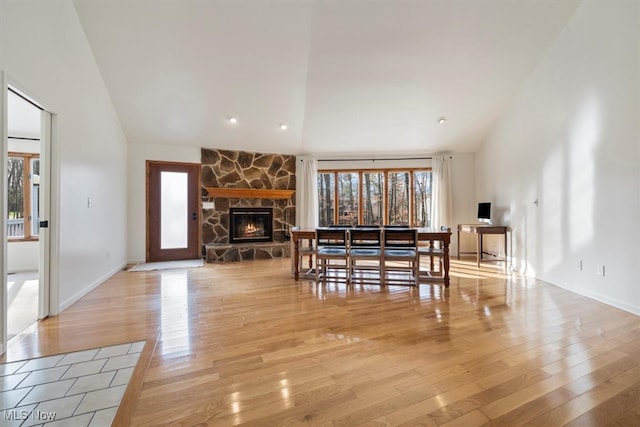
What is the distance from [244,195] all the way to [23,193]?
371cm

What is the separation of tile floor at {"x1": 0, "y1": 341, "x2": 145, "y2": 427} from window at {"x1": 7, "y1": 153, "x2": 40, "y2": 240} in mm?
4345

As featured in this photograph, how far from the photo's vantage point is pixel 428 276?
4.17 meters

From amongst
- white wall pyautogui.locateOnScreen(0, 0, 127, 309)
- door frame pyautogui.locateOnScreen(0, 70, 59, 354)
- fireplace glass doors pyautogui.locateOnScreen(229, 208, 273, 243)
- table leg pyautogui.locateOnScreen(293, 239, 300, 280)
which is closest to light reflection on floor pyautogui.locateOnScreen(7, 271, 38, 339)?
door frame pyautogui.locateOnScreen(0, 70, 59, 354)

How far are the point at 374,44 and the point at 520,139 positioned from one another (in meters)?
2.87

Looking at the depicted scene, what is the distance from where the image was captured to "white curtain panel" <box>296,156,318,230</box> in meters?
6.48

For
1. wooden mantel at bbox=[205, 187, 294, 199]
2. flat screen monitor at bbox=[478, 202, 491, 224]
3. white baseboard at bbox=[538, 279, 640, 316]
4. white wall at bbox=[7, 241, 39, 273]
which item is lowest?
white baseboard at bbox=[538, 279, 640, 316]

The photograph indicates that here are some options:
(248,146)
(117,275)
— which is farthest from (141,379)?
(248,146)

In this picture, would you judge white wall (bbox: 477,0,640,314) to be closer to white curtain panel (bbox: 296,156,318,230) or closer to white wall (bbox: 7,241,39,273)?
white curtain panel (bbox: 296,156,318,230)

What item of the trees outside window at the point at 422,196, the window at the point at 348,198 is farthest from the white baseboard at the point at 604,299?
the window at the point at 348,198

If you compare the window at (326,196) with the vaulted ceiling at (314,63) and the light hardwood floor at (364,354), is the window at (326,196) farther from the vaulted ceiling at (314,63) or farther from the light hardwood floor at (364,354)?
the light hardwood floor at (364,354)

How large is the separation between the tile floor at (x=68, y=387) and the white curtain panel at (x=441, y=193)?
19.0ft

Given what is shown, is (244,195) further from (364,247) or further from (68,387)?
(68,387)

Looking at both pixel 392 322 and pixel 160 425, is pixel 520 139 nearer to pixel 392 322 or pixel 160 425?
pixel 392 322

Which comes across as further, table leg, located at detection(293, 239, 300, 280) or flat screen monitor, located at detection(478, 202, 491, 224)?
flat screen monitor, located at detection(478, 202, 491, 224)
